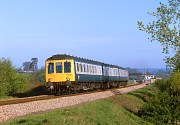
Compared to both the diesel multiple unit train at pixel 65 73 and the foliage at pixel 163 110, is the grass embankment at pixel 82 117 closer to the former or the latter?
the foliage at pixel 163 110

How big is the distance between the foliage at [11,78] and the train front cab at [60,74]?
693cm

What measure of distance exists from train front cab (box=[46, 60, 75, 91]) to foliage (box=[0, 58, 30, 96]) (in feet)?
22.7

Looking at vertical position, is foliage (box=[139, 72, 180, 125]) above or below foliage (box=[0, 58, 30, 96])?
below

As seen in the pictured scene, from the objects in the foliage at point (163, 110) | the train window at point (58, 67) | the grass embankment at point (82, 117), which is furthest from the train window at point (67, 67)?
the grass embankment at point (82, 117)

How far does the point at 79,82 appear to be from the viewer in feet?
117

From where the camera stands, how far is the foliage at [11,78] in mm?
40497

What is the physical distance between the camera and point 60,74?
34.2 metres

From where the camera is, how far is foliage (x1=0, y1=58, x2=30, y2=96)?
4050 cm

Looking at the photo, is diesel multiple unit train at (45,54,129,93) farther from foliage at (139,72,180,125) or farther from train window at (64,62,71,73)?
foliage at (139,72,180,125)

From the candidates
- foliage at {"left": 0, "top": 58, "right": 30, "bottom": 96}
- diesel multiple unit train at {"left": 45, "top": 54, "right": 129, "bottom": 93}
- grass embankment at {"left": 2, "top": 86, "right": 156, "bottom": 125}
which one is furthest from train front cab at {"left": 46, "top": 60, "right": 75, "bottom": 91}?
grass embankment at {"left": 2, "top": 86, "right": 156, "bottom": 125}

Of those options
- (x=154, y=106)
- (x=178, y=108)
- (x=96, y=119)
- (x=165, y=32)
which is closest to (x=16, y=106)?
(x=96, y=119)

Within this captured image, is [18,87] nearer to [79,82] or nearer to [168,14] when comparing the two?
[79,82]

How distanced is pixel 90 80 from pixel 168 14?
954 cm

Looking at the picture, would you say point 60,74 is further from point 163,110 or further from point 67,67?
point 163,110
